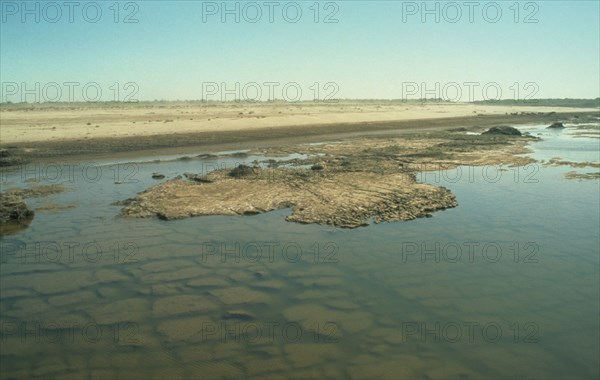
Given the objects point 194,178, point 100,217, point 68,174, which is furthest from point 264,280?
point 68,174

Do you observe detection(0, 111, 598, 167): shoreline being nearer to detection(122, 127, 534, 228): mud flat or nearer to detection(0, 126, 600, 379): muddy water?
detection(122, 127, 534, 228): mud flat

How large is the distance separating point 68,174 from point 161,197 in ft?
22.3

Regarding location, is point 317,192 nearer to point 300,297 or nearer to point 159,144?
point 300,297

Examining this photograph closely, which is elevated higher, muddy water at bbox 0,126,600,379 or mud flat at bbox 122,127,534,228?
mud flat at bbox 122,127,534,228

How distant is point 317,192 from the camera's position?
12.9 metres

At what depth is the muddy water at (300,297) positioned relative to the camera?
5.24m

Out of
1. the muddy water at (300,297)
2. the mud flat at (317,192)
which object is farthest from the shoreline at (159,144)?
the muddy water at (300,297)

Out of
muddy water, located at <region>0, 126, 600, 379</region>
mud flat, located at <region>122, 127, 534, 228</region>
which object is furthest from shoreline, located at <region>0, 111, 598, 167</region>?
muddy water, located at <region>0, 126, 600, 379</region>

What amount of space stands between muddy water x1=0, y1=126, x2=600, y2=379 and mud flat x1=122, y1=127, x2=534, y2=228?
572 mm

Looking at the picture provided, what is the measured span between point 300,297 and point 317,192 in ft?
20.6

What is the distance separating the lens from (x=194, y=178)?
1498 centimetres

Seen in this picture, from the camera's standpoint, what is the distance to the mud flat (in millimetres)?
11172

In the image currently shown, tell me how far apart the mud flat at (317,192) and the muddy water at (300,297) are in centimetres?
57

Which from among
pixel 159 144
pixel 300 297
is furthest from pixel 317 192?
pixel 159 144
